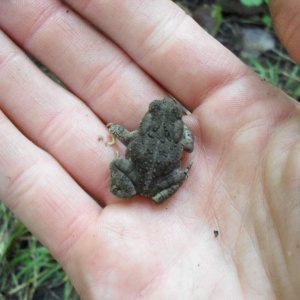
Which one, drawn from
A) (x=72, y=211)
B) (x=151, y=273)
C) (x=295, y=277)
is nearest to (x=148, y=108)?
(x=72, y=211)

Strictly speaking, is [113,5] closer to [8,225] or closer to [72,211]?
[72,211]

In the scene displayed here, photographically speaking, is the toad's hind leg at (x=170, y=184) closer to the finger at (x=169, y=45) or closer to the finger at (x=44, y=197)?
the finger at (x=44, y=197)

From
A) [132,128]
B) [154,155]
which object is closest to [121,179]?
[154,155]

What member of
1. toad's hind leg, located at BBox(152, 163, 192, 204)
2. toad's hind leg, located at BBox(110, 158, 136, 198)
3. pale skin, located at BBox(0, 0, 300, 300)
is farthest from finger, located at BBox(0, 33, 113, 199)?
toad's hind leg, located at BBox(152, 163, 192, 204)

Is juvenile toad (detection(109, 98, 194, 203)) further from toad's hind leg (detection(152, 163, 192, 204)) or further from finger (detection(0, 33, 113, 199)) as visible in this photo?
finger (detection(0, 33, 113, 199))

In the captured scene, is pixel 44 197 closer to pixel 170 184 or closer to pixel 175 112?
pixel 170 184
